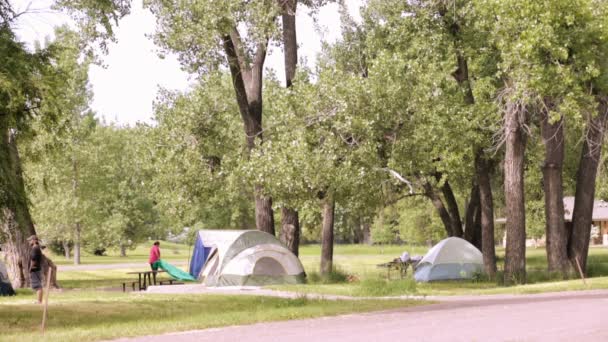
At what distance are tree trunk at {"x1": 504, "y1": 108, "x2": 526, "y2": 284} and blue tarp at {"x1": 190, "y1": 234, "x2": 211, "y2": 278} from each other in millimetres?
11732

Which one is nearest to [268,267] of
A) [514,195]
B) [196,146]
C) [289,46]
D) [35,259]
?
[196,146]

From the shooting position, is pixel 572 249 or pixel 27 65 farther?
pixel 572 249

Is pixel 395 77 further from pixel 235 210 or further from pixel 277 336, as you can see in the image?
pixel 235 210

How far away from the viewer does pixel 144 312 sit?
18.1 meters

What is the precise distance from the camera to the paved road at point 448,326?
1259 cm

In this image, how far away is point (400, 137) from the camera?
28.8 metres

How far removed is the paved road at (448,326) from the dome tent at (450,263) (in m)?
14.0

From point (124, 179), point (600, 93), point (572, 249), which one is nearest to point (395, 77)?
point (600, 93)

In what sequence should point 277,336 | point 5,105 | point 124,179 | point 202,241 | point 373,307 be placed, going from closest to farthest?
point 277,336 → point 5,105 → point 373,307 → point 202,241 → point 124,179

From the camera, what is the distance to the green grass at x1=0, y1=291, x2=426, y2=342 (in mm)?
14352

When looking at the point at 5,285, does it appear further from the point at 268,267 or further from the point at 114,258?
the point at 114,258

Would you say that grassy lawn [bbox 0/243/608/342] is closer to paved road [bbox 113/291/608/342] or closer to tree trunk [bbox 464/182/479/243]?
paved road [bbox 113/291/608/342]

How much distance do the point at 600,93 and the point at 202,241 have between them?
15.6 meters

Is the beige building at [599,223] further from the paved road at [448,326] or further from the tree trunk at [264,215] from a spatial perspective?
the paved road at [448,326]
